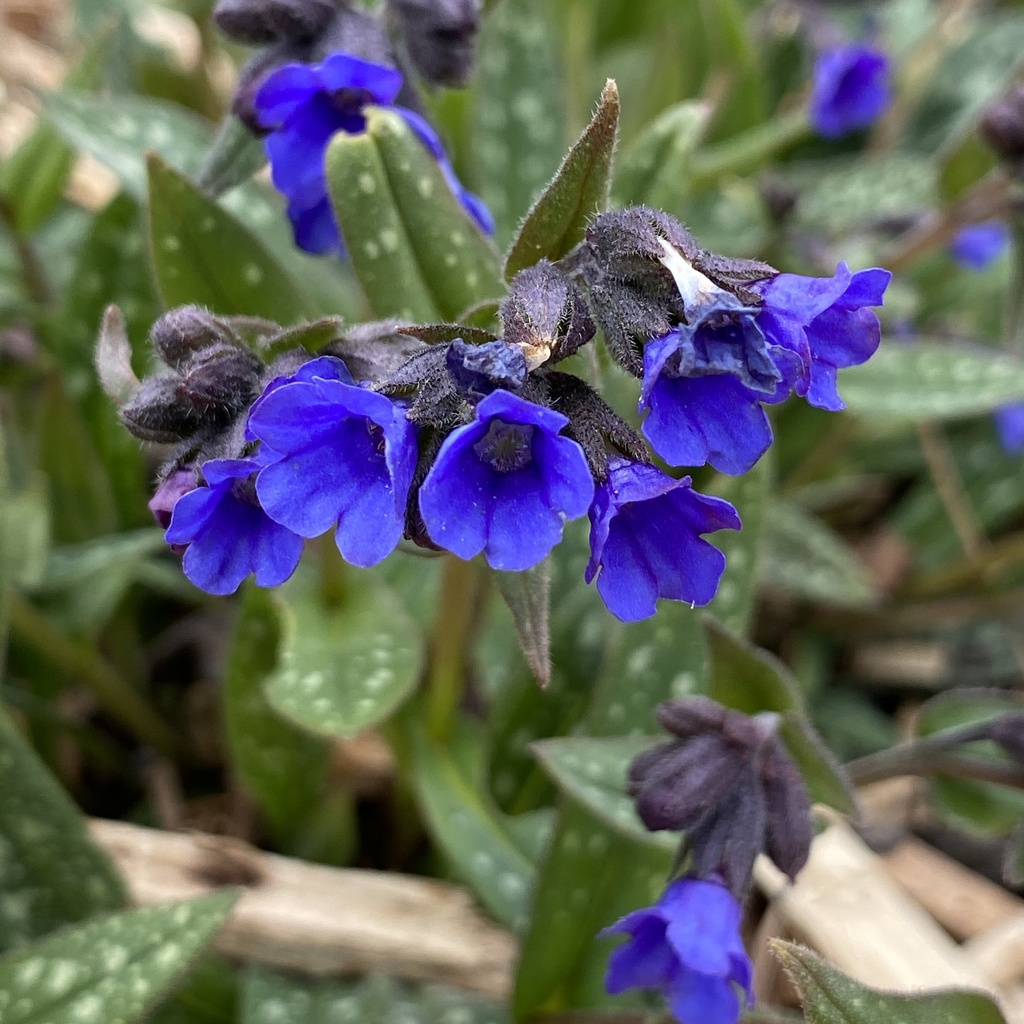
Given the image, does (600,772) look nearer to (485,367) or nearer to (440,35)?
(485,367)

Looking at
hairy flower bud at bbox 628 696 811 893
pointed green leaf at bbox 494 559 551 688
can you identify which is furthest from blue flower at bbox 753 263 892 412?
hairy flower bud at bbox 628 696 811 893

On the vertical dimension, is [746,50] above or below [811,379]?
above

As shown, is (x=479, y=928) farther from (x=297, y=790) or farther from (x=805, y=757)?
(x=805, y=757)

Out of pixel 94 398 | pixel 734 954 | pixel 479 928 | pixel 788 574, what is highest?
pixel 94 398

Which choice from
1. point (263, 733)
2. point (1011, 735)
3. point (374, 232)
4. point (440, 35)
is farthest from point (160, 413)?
point (1011, 735)

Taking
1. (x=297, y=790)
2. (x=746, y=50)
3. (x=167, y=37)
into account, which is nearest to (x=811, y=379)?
(x=297, y=790)

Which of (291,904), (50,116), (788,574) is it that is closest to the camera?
(291,904)

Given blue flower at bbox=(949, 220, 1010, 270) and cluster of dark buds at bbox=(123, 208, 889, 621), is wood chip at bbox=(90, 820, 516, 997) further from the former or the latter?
blue flower at bbox=(949, 220, 1010, 270)
